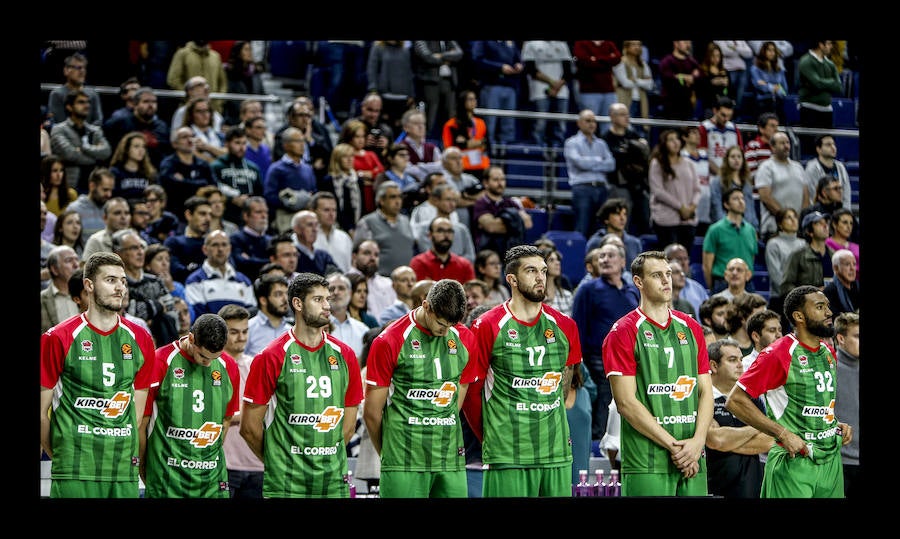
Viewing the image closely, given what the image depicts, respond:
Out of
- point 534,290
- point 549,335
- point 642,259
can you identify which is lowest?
point 549,335

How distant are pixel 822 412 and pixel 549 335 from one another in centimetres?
174

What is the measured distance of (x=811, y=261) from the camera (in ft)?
42.0

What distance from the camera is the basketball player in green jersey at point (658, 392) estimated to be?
7.91m

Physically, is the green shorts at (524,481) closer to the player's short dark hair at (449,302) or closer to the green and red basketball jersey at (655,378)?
the green and red basketball jersey at (655,378)

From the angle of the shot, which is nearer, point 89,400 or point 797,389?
point 89,400

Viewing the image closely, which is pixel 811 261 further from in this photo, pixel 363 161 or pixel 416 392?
pixel 416 392

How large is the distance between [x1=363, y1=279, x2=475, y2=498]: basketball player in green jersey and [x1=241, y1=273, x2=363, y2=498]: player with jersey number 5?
223 mm

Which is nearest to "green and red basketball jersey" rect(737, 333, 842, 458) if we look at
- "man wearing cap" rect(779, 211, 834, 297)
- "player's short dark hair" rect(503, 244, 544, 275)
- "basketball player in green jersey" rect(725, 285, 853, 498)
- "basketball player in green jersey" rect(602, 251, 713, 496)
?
"basketball player in green jersey" rect(725, 285, 853, 498)

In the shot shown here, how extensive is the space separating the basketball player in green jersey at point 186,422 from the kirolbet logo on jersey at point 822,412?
3.49m

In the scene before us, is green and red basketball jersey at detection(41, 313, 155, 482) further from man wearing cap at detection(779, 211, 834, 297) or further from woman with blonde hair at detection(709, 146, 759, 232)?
woman with blonde hair at detection(709, 146, 759, 232)

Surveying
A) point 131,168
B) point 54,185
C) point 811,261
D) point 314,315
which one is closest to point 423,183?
point 131,168

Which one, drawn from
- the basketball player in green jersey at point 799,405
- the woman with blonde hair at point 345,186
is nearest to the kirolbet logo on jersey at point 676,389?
the basketball player in green jersey at point 799,405
